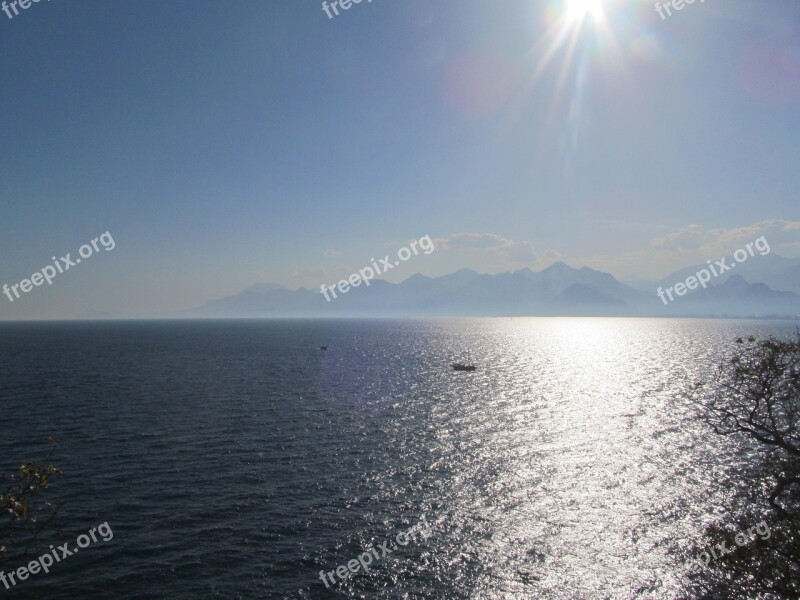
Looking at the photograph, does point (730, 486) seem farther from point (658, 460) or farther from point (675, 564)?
point (675, 564)

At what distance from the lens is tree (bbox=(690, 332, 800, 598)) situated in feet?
76.5

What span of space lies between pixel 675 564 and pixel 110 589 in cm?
4420

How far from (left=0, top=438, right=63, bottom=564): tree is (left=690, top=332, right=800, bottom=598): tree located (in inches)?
1003

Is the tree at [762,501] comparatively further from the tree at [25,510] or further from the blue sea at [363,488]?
the tree at [25,510]

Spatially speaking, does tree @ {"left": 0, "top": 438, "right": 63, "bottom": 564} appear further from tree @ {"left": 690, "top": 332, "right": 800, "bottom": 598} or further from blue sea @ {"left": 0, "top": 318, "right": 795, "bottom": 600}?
tree @ {"left": 690, "top": 332, "right": 800, "bottom": 598}

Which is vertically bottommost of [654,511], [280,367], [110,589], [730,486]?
[730,486]

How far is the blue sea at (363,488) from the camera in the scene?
35.3m

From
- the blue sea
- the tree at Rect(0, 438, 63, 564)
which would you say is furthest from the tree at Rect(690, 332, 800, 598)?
the tree at Rect(0, 438, 63, 564)

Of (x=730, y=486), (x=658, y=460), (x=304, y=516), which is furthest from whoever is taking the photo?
(x=658, y=460)

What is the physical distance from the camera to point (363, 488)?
5100cm

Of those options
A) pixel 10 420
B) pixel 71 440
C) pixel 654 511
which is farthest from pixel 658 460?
pixel 10 420

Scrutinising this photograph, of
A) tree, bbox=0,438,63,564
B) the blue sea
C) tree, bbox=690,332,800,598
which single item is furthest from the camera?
the blue sea

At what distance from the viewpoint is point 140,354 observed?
184 metres

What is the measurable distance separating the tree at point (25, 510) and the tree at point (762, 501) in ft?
83.6
